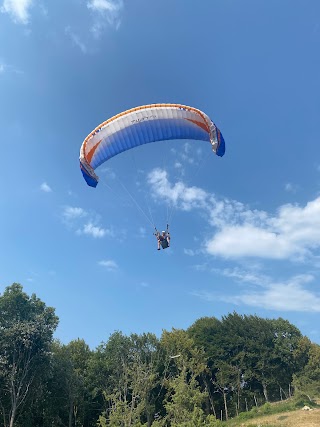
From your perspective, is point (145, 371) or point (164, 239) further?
point (145, 371)

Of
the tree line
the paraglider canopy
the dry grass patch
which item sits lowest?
the dry grass patch

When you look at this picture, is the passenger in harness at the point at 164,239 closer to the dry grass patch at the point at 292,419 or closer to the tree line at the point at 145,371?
the tree line at the point at 145,371

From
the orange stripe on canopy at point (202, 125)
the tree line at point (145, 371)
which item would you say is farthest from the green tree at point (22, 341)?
the orange stripe on canopy at point (202, 125)

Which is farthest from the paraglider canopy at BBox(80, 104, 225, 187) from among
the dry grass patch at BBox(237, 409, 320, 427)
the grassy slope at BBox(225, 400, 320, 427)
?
the grassy slope at BBox(225, 400, 320, 427)

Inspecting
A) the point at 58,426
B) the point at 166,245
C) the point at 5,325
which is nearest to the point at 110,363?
the point at 58,426

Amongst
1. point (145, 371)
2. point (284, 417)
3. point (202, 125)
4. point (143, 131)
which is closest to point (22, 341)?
point (145, 371)

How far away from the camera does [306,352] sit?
52.8 meters

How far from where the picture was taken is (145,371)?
36.9m

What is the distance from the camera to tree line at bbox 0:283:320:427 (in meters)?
29.9

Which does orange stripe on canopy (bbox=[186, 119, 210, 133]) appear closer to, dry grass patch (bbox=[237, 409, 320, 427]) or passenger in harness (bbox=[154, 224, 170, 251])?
passenger in harness (bbox=[154, 224, 170, 251])

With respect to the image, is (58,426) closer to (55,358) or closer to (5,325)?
(55,358)

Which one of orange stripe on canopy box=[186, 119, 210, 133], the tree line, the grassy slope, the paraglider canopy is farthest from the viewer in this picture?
the tree line

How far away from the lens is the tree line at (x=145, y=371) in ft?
98.0

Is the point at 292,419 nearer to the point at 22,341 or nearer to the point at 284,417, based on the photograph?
the point at 284,417
